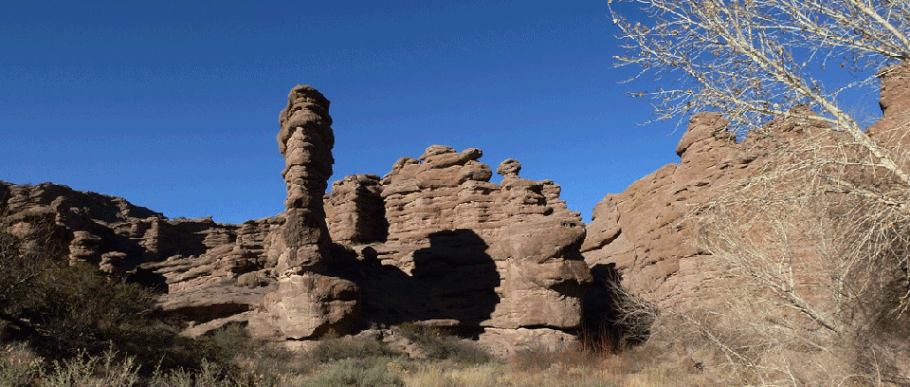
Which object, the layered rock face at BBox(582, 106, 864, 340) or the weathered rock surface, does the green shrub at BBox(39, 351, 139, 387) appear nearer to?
the weathered rock surface

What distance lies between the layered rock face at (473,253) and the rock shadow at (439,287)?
53 millimetres

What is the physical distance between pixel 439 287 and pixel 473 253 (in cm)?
275

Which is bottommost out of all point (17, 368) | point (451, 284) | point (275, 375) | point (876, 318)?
point (275, 375)

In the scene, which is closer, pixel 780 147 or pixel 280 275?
pixel 780 147

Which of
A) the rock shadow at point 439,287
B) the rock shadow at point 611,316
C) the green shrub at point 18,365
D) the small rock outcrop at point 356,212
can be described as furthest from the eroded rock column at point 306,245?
the green shrub at point 18,365

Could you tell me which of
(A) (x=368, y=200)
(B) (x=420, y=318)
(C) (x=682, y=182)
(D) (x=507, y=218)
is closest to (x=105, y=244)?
(A) (x=368, y=200)

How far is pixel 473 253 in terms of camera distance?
1009 inches

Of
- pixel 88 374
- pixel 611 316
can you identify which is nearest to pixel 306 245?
A: pixel 88 374

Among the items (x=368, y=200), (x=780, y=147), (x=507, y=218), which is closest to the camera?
(x=780, y=147)

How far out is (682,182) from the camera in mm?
20656

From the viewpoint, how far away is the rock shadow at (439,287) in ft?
72.0

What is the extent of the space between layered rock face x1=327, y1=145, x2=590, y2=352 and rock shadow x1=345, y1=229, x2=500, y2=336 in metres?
0.05

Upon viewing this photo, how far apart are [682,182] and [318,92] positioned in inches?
678

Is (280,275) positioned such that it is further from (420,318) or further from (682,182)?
(682,182)
